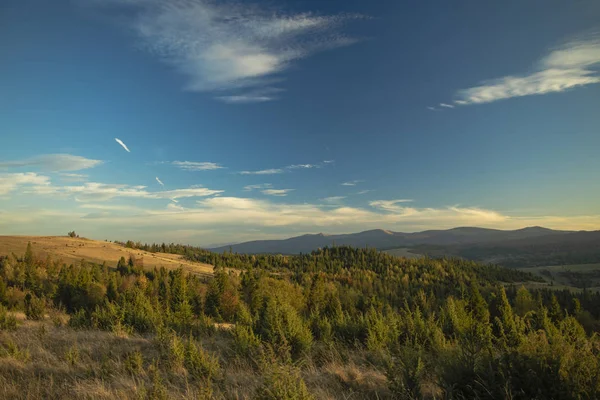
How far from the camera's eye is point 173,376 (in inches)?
335

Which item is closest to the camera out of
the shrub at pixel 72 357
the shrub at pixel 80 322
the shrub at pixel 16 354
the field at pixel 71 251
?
the shrub at pixel 72 357

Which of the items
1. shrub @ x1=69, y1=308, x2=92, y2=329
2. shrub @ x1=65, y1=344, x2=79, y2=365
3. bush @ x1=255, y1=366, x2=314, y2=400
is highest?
bush @ x1=255, y1=366, x2=314, y2=400

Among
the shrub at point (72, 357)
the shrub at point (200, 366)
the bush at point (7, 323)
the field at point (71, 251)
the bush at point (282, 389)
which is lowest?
the field at point (71, 251)

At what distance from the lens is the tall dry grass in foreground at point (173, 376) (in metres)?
6.29

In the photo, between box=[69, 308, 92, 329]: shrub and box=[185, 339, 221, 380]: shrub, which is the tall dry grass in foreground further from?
box=[69, 308, 92, 329]: shrub

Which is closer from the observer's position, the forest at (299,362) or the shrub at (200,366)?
the forest at (299,362)

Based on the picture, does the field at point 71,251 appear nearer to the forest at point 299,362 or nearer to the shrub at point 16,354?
the forest at point 299,362

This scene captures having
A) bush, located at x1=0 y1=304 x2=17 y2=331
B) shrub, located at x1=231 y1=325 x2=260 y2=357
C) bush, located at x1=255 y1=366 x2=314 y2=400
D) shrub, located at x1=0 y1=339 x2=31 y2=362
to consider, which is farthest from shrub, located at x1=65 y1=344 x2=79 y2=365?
bush, located at x1=0 y1=304 x2=17 y2=331

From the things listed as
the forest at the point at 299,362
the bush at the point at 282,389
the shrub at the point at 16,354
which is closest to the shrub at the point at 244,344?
the forest at the point at 299,362

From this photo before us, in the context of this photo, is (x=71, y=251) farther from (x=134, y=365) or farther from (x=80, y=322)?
(x=134, y=365)

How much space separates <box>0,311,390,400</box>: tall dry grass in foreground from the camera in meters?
6.29

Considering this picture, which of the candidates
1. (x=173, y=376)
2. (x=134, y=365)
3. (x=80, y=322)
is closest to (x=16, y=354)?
(x=134, y=365)

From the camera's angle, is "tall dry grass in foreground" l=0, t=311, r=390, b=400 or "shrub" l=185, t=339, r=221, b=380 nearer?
"tall dry grass in foreground" l=0, t=311, r=390, b=400

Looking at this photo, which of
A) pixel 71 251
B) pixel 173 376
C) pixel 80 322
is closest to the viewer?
pixel 173 376
